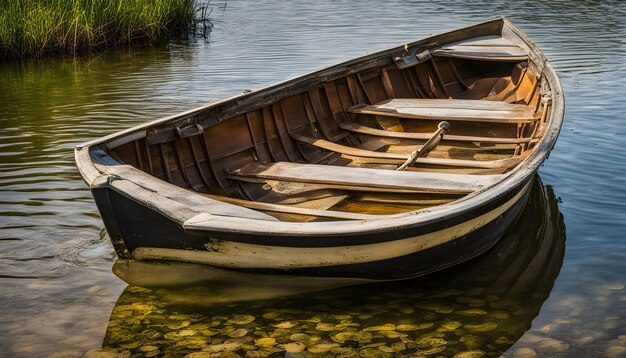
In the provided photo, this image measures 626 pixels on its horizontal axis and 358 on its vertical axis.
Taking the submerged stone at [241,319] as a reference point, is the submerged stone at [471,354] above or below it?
above

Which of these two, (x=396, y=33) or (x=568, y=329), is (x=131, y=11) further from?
(x=568, y=329)

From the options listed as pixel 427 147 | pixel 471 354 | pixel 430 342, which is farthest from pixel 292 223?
pixel 427 147

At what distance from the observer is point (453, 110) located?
7500 millimetres

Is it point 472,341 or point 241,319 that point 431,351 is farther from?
point 241,319

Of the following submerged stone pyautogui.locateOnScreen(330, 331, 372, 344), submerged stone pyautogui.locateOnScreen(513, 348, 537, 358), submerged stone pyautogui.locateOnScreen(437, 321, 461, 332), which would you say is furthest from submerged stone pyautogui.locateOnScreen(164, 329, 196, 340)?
submerged stone pyautogui.locateOnScreen(513, 348, 537, 358)

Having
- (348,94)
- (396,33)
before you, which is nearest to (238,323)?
(348,94)

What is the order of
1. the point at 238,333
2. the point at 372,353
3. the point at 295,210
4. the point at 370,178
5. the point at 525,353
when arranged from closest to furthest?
the point at 372,353 < the point at 525,353 < the point at 238,333 < the point at 295,210 < the point at 370,178

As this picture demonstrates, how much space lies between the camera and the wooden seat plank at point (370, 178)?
17.5ft

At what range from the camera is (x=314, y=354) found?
427 centimetres

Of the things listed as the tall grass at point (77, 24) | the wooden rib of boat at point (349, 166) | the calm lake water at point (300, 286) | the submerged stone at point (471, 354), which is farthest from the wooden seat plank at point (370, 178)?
the tall grass at point (77, 24)

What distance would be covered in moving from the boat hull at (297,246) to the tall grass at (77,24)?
8.75 metres

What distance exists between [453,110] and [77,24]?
25.8 ft

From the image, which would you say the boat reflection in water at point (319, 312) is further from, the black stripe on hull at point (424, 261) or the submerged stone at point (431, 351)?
the black stripe on hull at point (424, 261)

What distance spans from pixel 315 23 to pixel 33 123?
912 centimetres
